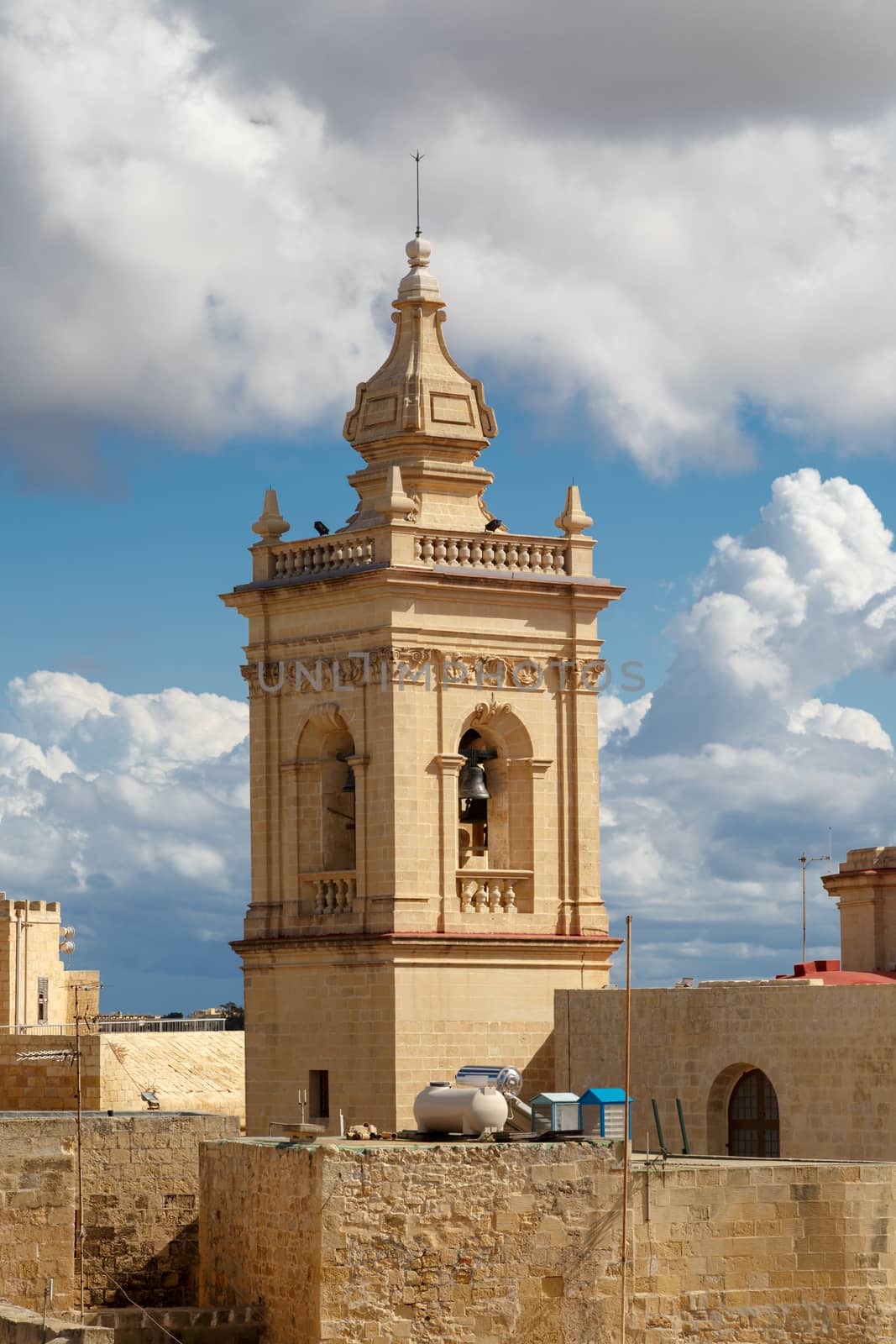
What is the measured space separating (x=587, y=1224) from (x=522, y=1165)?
36.0 inches

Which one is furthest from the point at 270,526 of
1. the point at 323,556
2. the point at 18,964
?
the point at 18,964

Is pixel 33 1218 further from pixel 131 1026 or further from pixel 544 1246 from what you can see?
pixel 131 1026

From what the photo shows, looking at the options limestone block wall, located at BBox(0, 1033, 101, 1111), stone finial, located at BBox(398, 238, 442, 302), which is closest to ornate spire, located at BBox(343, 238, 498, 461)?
stone finial, located at BBox(398, 238, 442, 302)

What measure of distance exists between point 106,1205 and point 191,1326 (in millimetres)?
4572

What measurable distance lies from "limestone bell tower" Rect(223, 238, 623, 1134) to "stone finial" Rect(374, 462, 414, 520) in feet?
0.13

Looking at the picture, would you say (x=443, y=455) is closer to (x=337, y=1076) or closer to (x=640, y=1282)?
(x=337, y=1076)

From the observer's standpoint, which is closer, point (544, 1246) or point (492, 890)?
point (544, 1246)

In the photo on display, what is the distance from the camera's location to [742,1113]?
39.0 meters

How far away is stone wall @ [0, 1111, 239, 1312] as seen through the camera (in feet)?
109

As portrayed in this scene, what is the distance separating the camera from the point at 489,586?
42375 mm

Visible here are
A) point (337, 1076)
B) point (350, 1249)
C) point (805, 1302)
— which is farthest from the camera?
point (337, 1076)

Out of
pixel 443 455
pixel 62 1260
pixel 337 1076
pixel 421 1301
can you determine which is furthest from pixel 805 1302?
pixel 443 455

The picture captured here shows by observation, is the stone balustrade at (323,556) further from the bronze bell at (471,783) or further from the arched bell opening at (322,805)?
the bronze bell at (471,783)

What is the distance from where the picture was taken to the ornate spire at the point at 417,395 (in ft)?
142
